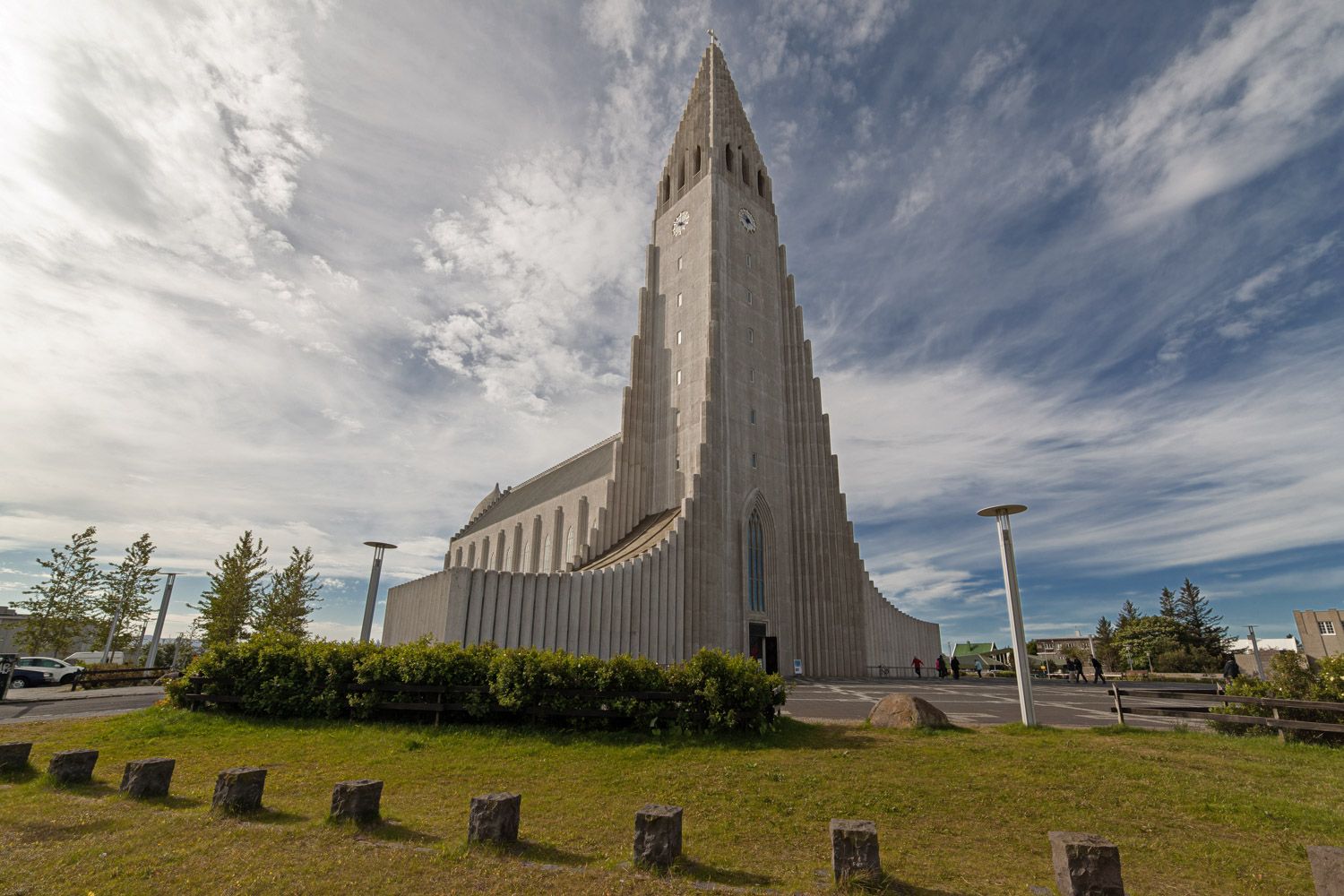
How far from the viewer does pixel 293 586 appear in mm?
45125

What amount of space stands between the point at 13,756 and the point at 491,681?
23.6 feet

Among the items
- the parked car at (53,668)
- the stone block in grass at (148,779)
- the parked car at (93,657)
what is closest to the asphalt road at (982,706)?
the stone block in grass at (148,779)

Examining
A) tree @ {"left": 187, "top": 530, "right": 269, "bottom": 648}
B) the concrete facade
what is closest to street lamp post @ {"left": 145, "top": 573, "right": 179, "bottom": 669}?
tree @ {"left": 187, "top": 530, "right": 269, "bottom": 648}

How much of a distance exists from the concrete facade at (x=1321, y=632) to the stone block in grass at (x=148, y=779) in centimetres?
8646

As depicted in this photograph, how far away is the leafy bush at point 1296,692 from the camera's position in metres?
12.0


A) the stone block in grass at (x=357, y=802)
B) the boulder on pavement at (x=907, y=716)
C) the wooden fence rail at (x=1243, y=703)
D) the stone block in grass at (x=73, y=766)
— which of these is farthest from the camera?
the boulder on pavement at (x=907, y=716)

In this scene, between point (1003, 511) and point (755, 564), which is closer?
point (1003, 511)

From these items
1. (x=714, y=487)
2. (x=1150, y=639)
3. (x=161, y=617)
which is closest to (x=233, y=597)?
(x=161, y=617)

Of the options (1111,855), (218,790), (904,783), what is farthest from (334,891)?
(904,783)

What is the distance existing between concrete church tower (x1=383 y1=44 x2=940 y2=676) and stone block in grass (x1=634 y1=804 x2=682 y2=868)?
74.7ft

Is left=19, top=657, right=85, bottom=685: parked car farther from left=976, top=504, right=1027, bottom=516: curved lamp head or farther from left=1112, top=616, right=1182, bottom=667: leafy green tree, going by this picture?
left=1112, top=616, right=1182, bottom=667: leafy green tree

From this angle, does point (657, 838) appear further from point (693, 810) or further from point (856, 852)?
point (693, 810)

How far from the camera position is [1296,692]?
1295cm

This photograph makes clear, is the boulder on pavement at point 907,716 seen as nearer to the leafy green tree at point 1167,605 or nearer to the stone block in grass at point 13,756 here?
the stone block in grass at point 13,756
